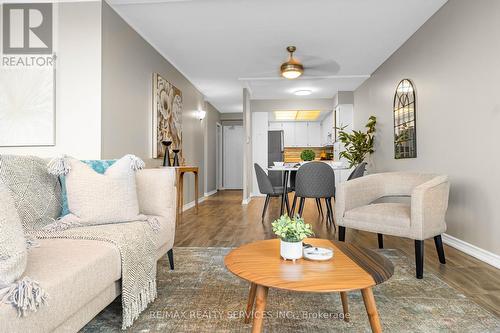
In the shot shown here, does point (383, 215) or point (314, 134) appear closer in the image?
point (383, 215)

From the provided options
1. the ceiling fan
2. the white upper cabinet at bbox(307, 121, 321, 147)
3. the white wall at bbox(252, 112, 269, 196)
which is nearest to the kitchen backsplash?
the white upper cabinet at bbox(307, 121, 321, 147)

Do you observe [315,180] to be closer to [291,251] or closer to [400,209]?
[400,209]

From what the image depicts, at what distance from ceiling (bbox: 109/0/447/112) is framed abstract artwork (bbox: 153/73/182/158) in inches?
19.1

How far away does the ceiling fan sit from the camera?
4.63 m

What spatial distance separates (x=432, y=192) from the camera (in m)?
2.29

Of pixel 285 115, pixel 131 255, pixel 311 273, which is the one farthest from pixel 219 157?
pixel 311 273

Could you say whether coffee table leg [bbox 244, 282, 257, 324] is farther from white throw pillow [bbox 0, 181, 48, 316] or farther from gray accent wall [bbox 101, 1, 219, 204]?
gray accent wall [bbox 101, 1, 219, 204]

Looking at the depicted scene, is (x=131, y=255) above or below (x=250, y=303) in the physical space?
above

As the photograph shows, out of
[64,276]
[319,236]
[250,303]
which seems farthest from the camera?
[319,236]

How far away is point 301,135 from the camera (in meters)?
9.52

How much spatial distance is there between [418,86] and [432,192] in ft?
6.97

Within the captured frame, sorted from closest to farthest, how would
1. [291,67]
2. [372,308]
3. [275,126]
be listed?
[372,308]
[291,67]
[275,126]

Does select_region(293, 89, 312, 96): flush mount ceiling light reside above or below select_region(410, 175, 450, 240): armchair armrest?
above

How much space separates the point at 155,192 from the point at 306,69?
13.4 ft
